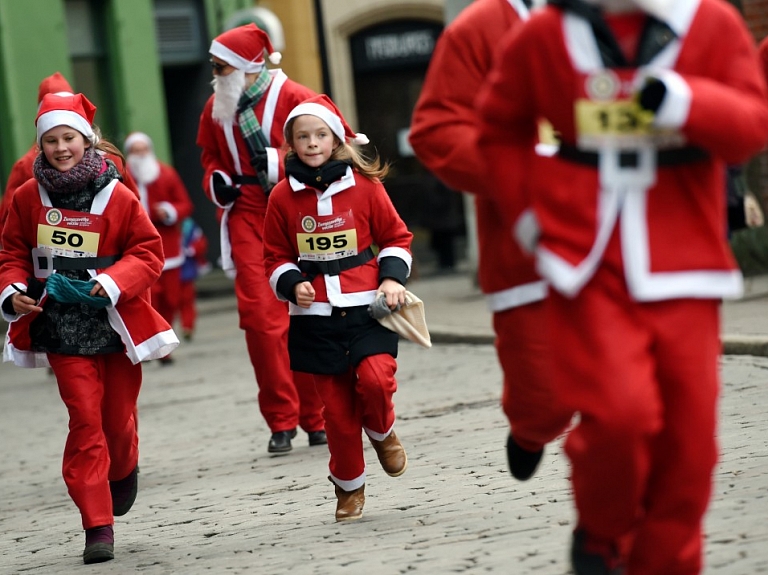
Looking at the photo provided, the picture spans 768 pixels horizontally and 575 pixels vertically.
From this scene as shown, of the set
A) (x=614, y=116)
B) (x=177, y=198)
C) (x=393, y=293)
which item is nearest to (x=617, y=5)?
(x=614, y=116)

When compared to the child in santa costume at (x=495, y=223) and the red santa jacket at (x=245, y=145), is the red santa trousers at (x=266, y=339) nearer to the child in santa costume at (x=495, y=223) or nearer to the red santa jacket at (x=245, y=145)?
the red santa jacket at (x=245, y=145)

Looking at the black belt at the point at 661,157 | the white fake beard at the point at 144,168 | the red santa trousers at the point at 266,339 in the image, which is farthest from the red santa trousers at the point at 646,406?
the white fake beard at the point at 144,168

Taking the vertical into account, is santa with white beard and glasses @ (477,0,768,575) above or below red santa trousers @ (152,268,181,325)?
above

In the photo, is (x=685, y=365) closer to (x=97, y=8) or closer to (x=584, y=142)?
(x=584, y=142)

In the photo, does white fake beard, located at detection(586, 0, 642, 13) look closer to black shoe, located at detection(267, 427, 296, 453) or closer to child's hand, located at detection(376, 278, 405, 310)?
child's hand, located at detection(376, 278, 405, 310)

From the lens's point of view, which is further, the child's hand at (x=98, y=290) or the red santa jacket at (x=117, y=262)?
the red santa jacket at (x=117, y=262)

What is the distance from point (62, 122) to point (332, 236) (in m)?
1.20

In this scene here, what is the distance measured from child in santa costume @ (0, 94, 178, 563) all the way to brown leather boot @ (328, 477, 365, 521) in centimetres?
91

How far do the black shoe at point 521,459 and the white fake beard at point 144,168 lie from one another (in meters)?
10.6

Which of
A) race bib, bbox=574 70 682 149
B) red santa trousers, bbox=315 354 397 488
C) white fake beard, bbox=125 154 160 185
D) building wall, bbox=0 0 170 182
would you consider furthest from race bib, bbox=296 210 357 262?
building wall, bbox=0 0 170 182

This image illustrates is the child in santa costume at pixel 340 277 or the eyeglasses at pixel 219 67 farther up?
the eyeglasses at pixel 219 67

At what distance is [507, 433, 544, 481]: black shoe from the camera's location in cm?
548

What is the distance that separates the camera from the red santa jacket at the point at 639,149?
4.27m

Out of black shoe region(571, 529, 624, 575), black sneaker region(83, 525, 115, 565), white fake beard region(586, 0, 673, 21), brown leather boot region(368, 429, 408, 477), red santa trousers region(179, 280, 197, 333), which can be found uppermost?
white fake beard region(586, 0, 673, 21)
